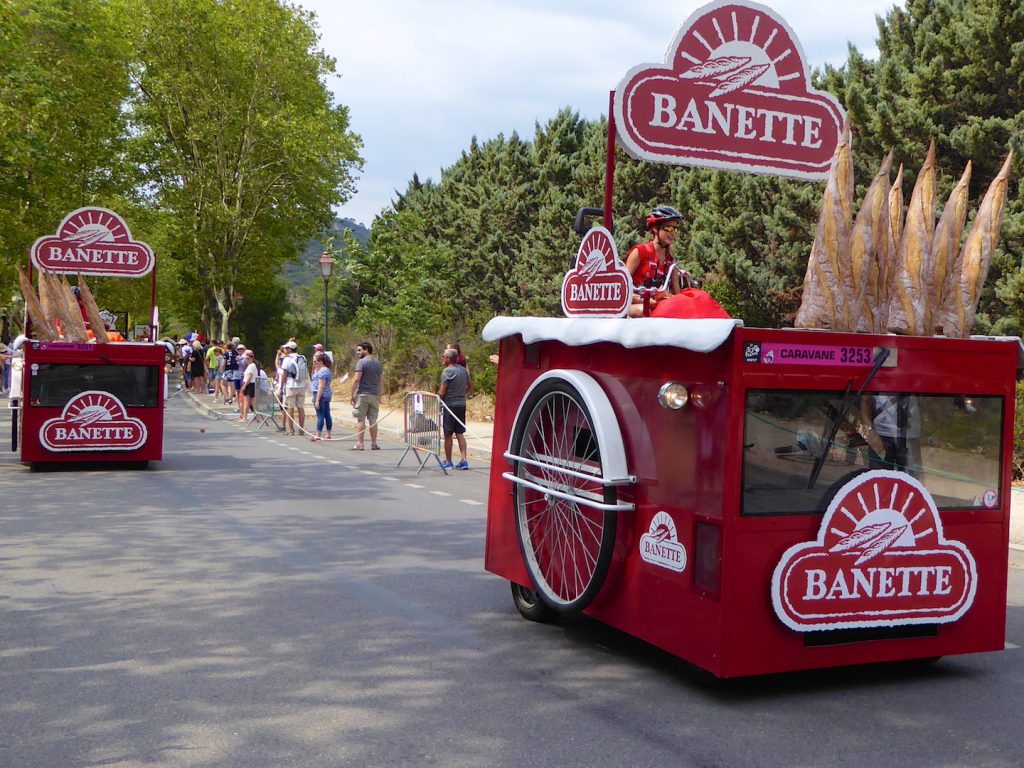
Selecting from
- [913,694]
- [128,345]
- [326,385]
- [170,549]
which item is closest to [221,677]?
[913,694]

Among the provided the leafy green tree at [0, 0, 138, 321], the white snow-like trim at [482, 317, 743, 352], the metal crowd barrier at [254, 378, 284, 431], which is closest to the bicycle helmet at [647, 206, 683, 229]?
the white snow-like trim at [482, 317, 743, 352]

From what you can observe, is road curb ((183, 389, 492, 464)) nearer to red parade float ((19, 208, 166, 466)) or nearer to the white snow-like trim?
red parade float ((19, 208, 166, 466))

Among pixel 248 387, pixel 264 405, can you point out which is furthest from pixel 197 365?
pixel 264 405

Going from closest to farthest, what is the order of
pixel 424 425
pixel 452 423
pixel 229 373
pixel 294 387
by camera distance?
pixel 452 423, pixel 424 425, pixel 294 387, pixel 229 373

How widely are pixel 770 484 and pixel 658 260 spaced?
8.20ft

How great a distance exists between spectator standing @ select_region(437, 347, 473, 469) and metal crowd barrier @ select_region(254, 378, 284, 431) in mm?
8864

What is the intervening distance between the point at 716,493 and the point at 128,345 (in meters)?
11.6

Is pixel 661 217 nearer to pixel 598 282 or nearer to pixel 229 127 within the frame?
pixel 598 282

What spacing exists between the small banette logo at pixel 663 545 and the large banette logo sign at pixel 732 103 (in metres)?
2.24

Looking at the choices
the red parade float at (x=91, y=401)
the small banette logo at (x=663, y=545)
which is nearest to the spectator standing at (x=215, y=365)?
the red parade float at (x=91, y=401)

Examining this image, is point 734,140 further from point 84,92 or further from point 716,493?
point 84,92

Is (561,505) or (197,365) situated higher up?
(197,365)

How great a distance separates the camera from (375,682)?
223 inches

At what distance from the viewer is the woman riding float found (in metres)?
7.27
